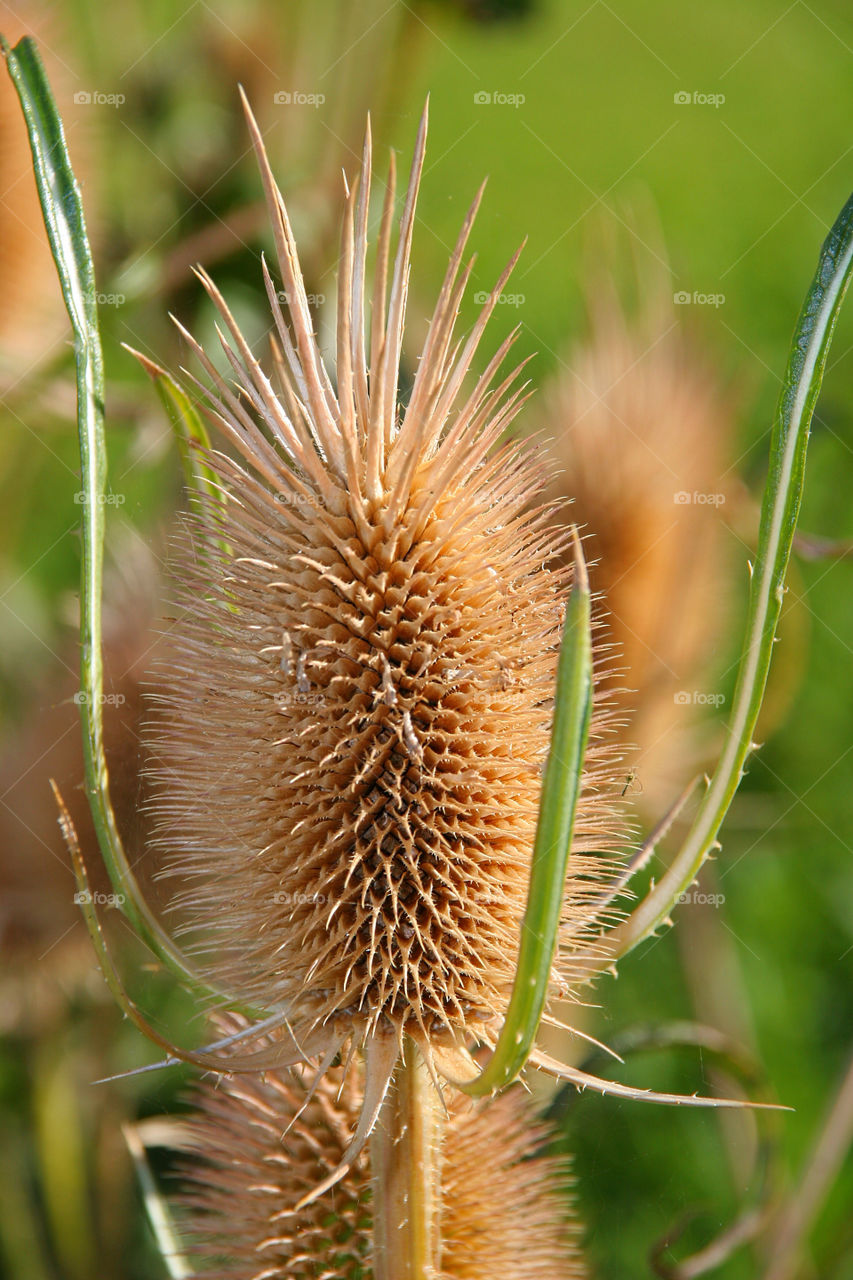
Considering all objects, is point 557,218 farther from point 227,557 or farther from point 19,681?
point 227,557

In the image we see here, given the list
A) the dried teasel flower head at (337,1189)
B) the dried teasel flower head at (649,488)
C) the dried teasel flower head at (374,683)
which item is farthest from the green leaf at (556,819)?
the dried teasel flower head at (649,488)

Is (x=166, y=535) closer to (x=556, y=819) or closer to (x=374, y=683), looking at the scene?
(x=374, y=683)

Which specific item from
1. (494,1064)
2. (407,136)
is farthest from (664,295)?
(494,1064)

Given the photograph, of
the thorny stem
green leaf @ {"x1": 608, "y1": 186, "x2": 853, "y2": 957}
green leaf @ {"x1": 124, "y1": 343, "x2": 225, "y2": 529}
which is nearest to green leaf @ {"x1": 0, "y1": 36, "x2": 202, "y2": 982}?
green leaf @ {"x1": 124, "y1": 343, "x2": 225, "y2": 529}

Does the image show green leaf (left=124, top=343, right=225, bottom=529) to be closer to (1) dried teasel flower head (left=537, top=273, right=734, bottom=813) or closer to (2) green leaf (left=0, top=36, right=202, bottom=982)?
(2) green leaf (left=0, top=36, right=202, bottom=982)

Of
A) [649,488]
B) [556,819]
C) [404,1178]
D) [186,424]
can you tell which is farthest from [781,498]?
[649,488]

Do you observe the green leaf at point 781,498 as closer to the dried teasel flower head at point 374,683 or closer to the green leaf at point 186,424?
the dried teasel flower head at point 374,683
